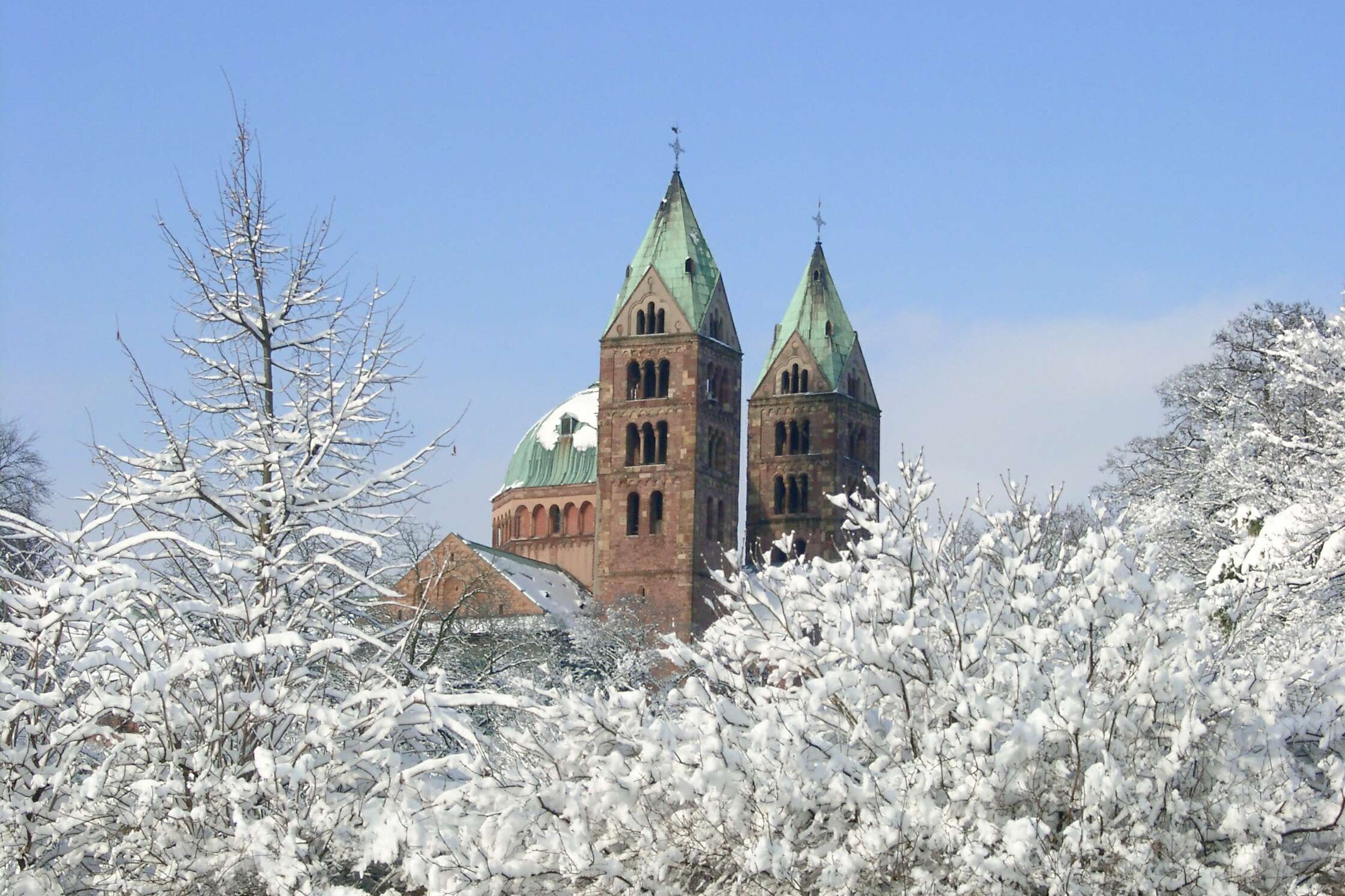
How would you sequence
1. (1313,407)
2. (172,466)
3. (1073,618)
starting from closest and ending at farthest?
(1073,618), (172,466), (1313,407)

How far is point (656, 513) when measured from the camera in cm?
6153

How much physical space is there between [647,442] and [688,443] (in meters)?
1.71

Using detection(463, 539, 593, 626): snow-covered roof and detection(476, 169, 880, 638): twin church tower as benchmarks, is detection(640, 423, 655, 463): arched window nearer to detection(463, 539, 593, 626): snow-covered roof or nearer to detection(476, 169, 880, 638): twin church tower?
detection(476, 169, 880, 638): twin church tower

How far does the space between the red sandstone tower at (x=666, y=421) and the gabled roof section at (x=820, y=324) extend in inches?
311

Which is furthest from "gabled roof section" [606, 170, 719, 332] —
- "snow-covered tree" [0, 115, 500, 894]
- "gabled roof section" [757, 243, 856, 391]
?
"snow-covered tree" [0, 115, 500, 894]

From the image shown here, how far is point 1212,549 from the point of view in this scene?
3142 cm

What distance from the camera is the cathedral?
2387 inches

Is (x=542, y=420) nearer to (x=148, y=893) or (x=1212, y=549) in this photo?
(x=1212, y=549)

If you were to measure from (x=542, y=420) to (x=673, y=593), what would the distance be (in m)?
17.9

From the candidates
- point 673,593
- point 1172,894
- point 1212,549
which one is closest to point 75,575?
point 1172,894

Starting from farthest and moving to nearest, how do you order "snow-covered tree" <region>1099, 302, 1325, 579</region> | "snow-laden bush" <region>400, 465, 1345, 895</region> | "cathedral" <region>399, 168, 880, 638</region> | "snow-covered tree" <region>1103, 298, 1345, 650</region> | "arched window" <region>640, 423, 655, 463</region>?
"arched window" <region>640, 423, 655, 463</region>, "cathedral" <region>399, 168, 880, 638</region>, "snow-covered tree" <region>1099, 302, 1325, 579</region>, "snow-covered tree" <region>1103, 298, 1345, 650</region>, "snow-laden bush" <region>400, 465, 1345, 895</region>

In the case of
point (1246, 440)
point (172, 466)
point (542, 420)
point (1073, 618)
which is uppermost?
point (542, 420)

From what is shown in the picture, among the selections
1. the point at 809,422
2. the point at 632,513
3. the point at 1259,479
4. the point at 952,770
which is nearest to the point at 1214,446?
the point at 1259,479

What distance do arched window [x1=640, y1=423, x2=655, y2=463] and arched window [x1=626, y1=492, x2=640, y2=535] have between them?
1.28m
